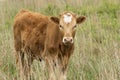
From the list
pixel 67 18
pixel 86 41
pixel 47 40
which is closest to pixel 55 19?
pixel 67 18

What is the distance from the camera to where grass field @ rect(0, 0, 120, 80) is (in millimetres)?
6413

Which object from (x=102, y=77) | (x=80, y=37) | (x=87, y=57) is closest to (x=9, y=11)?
(x=80, y=37)

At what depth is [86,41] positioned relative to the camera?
8297 millimetres

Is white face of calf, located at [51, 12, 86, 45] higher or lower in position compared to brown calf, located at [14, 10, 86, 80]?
higher

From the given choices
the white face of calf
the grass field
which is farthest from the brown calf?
the grass field

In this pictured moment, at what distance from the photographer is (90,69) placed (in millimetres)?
6867

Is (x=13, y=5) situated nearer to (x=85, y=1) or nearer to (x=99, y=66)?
(x=85, y=1)

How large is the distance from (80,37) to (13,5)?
5.93 m

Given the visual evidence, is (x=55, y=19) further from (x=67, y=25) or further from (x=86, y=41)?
(x=86, y=41)

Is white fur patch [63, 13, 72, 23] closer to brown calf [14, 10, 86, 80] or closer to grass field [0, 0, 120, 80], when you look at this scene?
brown calf [14, 10, 86, 80]

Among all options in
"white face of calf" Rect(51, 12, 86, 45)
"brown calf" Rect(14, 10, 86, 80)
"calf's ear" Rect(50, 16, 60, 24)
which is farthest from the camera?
"calf's ear" Rect(50, 16, 60, 24)

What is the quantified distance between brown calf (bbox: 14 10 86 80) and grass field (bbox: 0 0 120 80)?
0.18 m

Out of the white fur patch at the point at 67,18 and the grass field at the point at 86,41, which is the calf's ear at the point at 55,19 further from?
the grass field at the point at 86,41

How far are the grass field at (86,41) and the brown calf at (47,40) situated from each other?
0.58 ft
